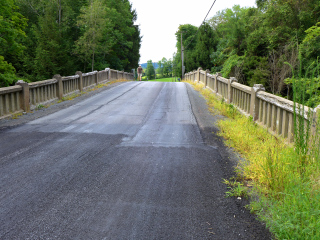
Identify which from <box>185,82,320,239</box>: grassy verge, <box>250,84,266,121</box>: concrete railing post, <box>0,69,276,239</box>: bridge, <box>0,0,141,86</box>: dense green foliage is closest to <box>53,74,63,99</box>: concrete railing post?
<box>0,69,276,239</box>: bridge

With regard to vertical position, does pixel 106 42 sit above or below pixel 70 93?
above

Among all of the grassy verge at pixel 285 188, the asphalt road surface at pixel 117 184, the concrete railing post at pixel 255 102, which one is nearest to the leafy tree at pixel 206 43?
the concrete railing post at pixel 255 102

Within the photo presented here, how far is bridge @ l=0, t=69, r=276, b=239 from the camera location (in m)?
3.23

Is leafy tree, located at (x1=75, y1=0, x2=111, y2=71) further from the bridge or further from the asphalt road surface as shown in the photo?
the asphalt road surface

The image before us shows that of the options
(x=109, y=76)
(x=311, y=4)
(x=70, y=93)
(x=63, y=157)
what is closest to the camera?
(x=63, y=157)

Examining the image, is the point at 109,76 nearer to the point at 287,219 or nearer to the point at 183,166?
the point at 183,166

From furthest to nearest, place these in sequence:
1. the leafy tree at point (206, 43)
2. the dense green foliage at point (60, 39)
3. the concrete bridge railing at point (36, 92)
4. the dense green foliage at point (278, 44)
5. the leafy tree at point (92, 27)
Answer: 1. the leafy tree at point (206, 43)
2. the dense green foliage at point (60, 39)
3. the leafy tree at point (92, 27)
4. the dense green foliage at point (278, 44)
5. the concrete bridge railing at point (36, 92)

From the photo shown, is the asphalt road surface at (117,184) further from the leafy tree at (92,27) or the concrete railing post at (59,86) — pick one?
the leafy tree at (92,27)

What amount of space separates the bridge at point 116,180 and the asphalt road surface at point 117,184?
0.01 meters

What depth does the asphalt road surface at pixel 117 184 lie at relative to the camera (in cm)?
322

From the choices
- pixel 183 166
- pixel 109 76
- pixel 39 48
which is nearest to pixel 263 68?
pixel 109 76

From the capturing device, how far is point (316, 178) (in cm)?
376

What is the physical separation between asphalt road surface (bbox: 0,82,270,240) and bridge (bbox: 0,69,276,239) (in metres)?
0.01

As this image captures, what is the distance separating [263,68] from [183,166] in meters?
16.3
